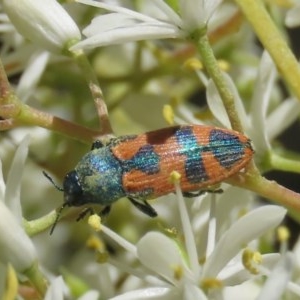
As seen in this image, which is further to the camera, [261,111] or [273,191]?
[261,111]

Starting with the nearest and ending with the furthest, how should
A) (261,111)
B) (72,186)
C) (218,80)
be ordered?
(218,80) → (72,186) → (261,111)

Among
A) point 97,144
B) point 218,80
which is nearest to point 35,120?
point 97,144

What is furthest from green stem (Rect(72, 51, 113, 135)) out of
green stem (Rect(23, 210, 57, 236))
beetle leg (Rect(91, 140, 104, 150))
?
green stem (Rect(23, 210, 57, 236))

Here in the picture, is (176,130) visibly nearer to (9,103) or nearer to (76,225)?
(9,103)

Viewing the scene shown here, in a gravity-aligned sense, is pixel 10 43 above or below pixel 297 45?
above

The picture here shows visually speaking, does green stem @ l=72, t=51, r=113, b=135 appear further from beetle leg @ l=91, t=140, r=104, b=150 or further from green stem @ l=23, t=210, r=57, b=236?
green stem @ l=23, t=210, r=57, b=236

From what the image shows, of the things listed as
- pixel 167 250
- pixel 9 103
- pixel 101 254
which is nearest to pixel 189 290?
pixel 167 250

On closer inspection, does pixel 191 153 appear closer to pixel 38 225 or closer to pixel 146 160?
pixel 146 160

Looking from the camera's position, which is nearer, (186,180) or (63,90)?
(186,180)
